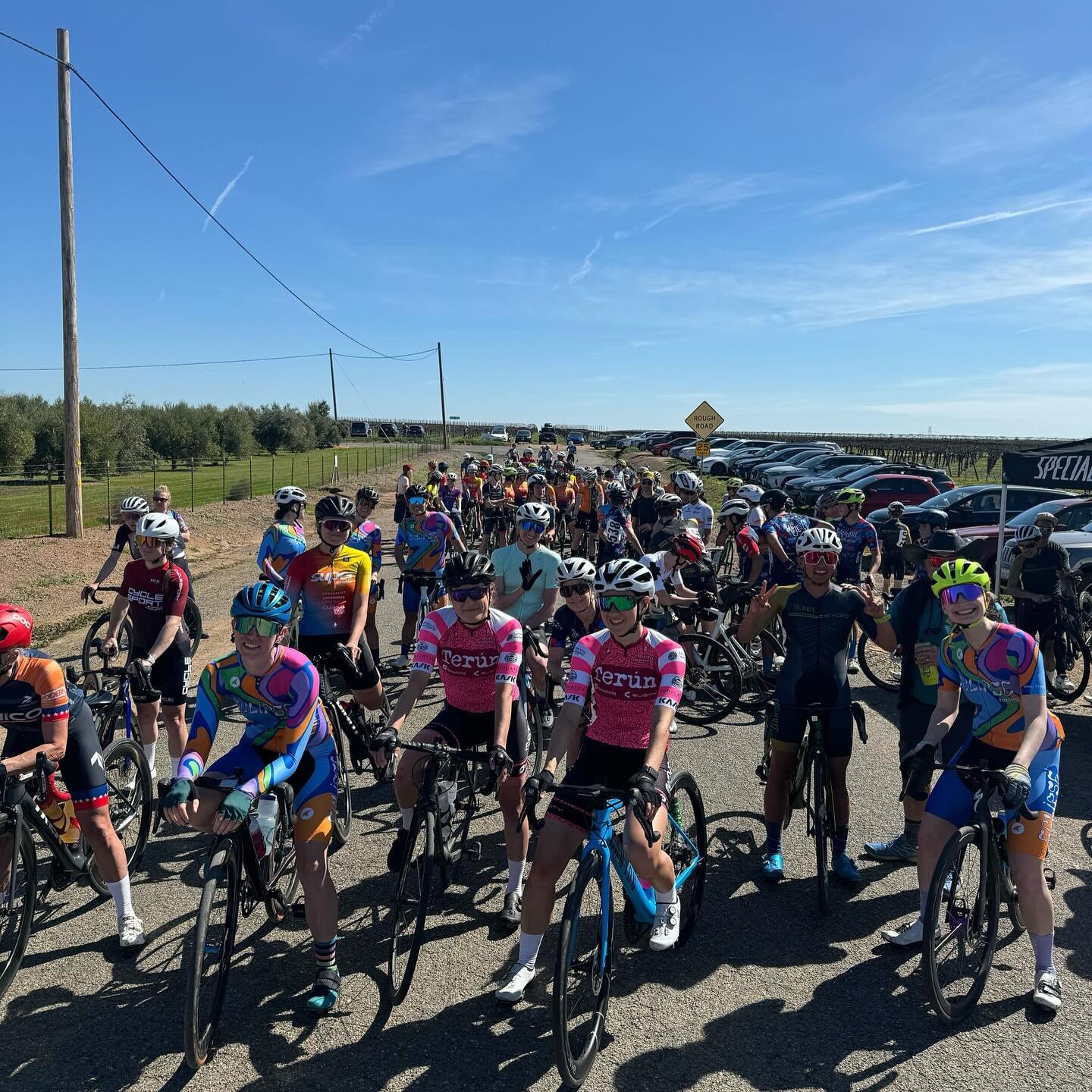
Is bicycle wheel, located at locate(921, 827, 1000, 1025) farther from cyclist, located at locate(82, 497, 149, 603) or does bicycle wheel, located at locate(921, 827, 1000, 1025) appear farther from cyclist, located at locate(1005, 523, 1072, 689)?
cyclist, located at locate(82, 497, 149, 603)

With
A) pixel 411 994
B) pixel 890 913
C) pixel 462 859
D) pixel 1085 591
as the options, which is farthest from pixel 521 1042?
pixel 1085 591

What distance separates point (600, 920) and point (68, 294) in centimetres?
1850

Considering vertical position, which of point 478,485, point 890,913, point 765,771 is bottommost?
point 890,913

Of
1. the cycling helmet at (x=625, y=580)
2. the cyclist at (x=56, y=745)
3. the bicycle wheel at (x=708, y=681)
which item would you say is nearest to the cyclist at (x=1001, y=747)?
the cycling helmet at (x=625, y=580)

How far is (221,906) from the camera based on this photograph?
3.81 m

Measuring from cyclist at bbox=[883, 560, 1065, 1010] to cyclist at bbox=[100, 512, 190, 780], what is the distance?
16.5ft

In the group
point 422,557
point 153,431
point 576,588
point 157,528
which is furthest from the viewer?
point 153,431

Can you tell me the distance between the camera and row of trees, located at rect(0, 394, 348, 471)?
42.5m

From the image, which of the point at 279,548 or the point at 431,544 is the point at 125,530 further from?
the point at 431,544

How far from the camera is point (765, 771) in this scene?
6113mm

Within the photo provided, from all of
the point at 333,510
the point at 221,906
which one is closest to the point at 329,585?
the point at 333,510

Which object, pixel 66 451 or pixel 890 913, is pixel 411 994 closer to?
pixel 890 913

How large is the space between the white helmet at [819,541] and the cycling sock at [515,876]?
8.51 feet

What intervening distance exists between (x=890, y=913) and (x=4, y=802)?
4.85 metres
